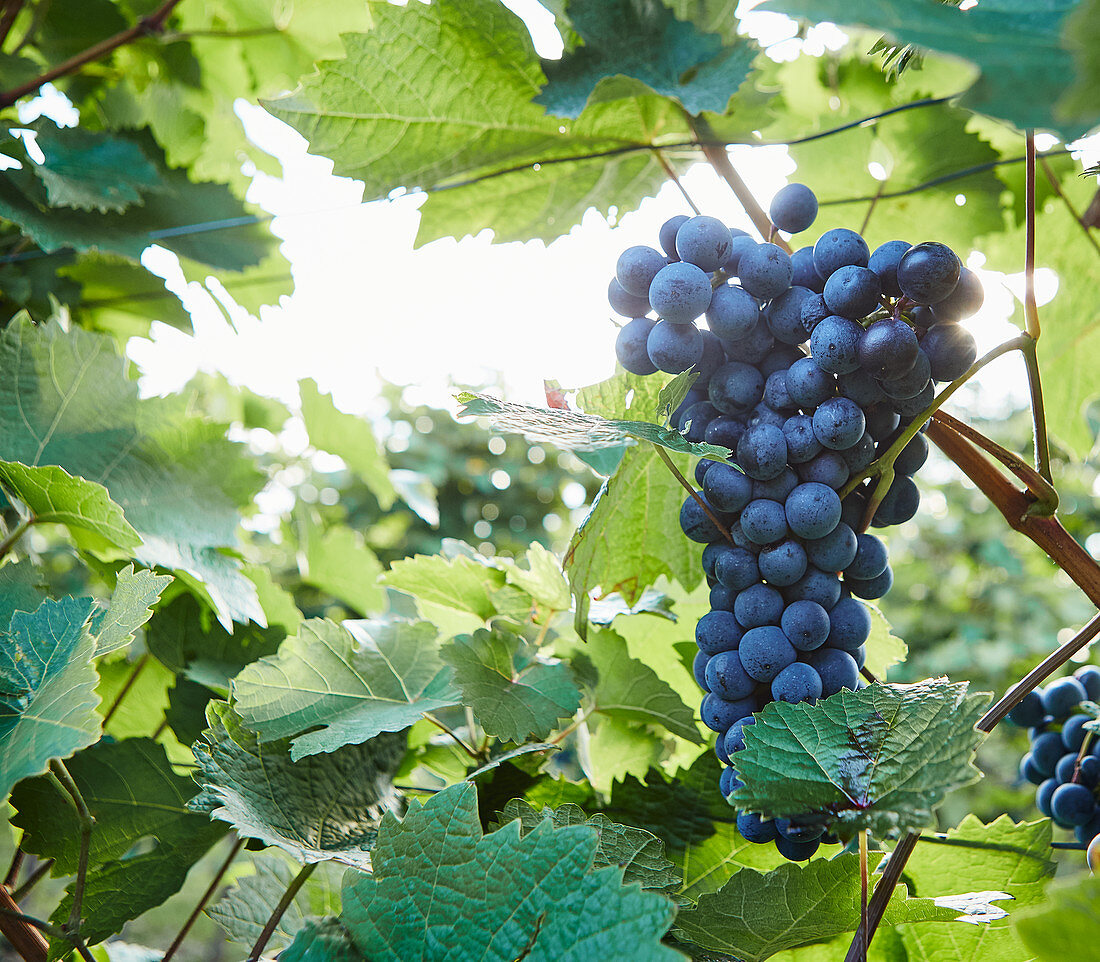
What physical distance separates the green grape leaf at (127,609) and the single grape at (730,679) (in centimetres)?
33

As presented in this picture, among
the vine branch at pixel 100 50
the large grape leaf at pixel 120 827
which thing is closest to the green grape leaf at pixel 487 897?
the large grape leaf at pixel 120 827

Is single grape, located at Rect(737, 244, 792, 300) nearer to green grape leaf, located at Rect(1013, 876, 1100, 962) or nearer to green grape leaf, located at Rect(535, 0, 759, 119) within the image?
green grape leaf, located at Rect(535, 0, 759, 119)

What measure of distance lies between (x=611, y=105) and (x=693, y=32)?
0.28 feet

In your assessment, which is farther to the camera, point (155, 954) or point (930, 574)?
point (930, 574)

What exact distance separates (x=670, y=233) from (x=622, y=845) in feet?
1.24

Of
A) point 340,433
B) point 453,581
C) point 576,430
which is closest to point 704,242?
point 576,430

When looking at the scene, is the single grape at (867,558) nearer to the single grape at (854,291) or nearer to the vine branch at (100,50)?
the single grape at (854,291)

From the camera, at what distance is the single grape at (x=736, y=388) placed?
0.49 m

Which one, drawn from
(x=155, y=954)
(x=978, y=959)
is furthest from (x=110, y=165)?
(x=978, y=959)

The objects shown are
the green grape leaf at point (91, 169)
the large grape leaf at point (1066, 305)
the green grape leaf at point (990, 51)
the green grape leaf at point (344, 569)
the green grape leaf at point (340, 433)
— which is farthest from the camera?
the green grape leaf at point (340, 433)

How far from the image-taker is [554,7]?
648mm

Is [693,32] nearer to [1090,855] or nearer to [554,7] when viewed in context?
[554,7]

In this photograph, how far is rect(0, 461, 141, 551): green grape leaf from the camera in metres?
0.54

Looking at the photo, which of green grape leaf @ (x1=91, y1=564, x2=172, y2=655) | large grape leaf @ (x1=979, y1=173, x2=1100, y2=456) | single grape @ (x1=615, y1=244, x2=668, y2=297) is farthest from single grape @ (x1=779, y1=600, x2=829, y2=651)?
large grape leaf @ (x1=979, y1=173, x2=1100, y2=456)
